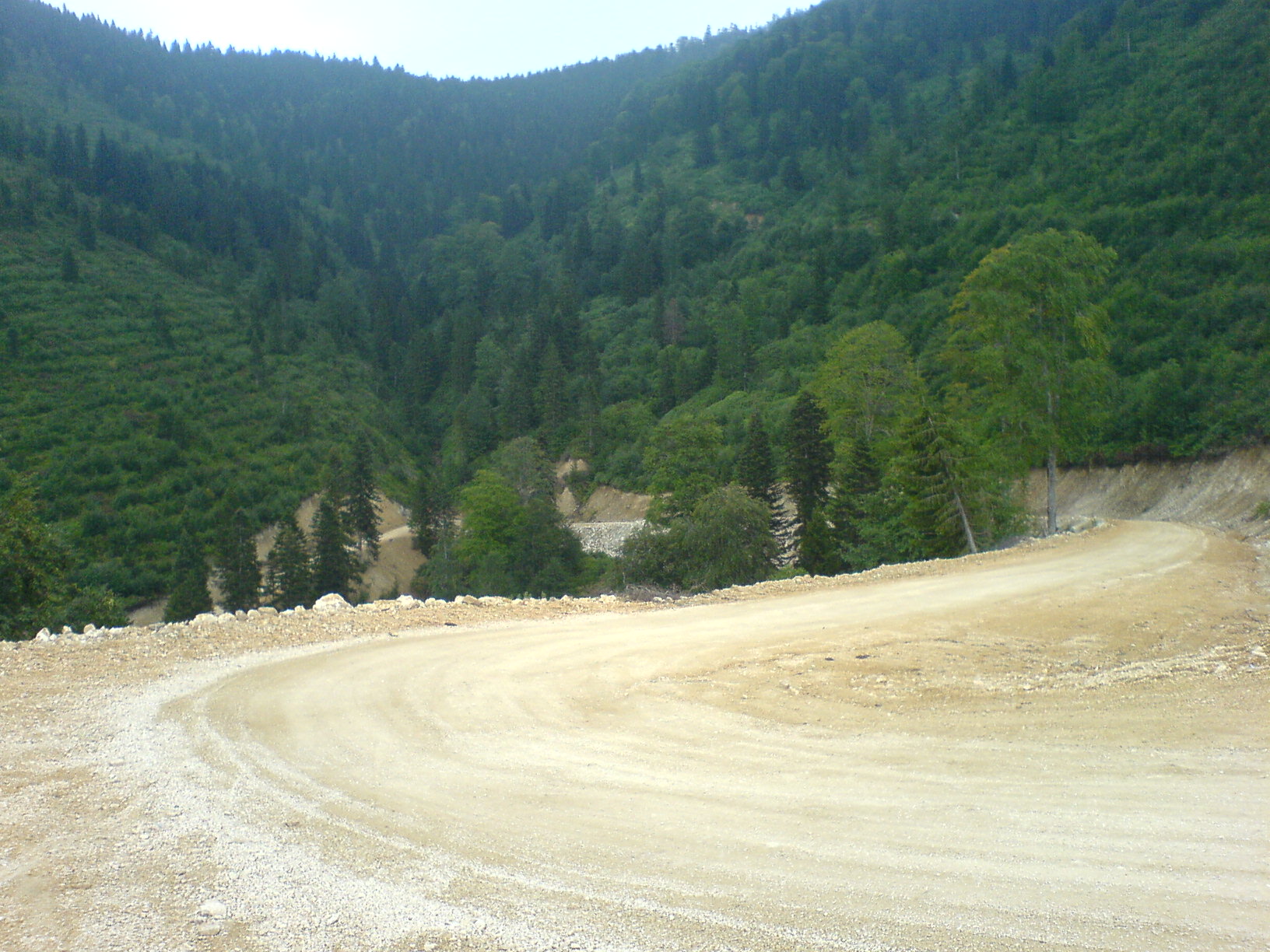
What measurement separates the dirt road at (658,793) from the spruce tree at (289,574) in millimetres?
40490

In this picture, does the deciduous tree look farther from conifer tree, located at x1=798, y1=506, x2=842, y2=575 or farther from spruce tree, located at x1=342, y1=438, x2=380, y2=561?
spruce tree, located at x1=342, y1=438, x2=380, y2=561

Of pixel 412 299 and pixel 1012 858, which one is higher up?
pixel 412 299

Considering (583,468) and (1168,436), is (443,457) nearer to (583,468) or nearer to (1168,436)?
(583,468)

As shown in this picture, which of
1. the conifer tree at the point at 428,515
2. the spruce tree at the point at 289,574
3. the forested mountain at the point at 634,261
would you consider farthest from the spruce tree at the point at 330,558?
the conifer tree at the point at 428,515

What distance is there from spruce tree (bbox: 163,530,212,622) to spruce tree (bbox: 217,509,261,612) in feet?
4.17

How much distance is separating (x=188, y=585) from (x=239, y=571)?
3525 millimetres

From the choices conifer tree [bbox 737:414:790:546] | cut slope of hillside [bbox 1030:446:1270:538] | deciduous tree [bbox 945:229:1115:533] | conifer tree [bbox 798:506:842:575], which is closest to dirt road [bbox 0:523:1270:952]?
deciduous tree [bbox 945:229:1115:533]

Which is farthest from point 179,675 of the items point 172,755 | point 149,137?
point 149,137

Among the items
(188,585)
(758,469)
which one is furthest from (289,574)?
(758,469)

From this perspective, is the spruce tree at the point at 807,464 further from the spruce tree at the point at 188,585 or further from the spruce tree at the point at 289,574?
the spruce tree at the point at 188,585

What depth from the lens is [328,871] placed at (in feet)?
15.0

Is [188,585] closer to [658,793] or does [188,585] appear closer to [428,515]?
[428,515]

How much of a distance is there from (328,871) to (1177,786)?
5527mm

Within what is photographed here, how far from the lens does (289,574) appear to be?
158 ft
